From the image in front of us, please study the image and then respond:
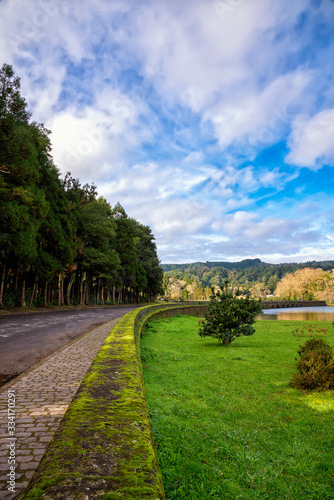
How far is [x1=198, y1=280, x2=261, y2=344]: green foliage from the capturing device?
1195 cm

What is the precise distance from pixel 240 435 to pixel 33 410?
2902 millimetres

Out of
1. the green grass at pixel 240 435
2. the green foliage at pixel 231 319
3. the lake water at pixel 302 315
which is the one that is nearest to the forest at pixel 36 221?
the green foliage at pixel 231 319

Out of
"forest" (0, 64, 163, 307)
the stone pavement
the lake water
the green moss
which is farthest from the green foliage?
"forest" (0, 64, 163, 307)

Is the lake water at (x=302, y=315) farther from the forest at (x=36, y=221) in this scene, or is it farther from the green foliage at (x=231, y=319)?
the forest at (x=36, y=221)

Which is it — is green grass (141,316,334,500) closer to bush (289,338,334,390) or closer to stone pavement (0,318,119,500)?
bush (289,338,334,390)

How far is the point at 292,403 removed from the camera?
508 centimetres

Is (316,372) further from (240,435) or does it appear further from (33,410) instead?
(33,410)

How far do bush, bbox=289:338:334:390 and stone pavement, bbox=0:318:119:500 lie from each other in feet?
15.5

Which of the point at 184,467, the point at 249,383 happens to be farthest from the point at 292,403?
the point at 184,467

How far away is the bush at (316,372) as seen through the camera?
584 cm

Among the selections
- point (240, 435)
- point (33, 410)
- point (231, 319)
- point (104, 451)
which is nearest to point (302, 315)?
point (231, 319)

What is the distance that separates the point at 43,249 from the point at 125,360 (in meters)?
20.5

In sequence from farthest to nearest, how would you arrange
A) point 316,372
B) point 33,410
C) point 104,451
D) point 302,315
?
1. point 302,315
2. point 316,372
3. point 33,410
4. point 104,451

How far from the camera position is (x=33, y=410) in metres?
3.74
